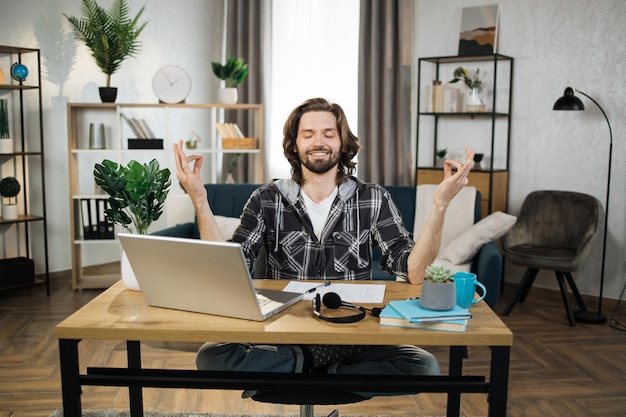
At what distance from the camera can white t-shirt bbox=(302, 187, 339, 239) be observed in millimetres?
2520

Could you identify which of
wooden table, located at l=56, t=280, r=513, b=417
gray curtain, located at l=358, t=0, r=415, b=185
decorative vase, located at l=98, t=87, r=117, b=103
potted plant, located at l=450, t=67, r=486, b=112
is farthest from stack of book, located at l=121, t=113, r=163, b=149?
wooden table, located at l=56, t=280, r=513, b=417

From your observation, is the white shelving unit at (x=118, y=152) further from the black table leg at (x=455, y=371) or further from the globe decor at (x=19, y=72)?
the black table leg at (x=455, y=371)

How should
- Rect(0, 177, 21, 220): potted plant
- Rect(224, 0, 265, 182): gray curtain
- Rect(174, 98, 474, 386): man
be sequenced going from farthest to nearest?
Rect(224, 0, 265, 182): gray curtain → Rect(0, 177, 21, 220): potted plant → Rect(174, 98, 474, 386): man

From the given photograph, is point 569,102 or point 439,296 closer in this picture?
point 439,296

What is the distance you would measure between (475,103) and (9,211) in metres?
3.45

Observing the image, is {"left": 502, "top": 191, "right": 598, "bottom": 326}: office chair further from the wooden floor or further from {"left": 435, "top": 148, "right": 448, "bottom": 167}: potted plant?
{"left": 435, "top": 148, "right": 448, "bottom": 167}: potted plant

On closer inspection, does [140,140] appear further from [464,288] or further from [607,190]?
[464,288]

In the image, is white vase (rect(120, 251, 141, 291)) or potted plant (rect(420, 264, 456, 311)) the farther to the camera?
white vase (rect(120, 251, 141, 291))

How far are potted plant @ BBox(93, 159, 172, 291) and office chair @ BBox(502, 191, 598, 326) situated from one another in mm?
3050

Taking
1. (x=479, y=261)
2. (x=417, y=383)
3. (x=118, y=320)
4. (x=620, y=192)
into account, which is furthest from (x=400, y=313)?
(x=620, y=192)

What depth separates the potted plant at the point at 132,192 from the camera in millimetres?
1958

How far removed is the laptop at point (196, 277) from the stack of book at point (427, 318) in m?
0.31

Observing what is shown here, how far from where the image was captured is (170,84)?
17.0ft

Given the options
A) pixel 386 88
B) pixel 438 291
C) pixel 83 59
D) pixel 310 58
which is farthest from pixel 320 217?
pixel 83 59
